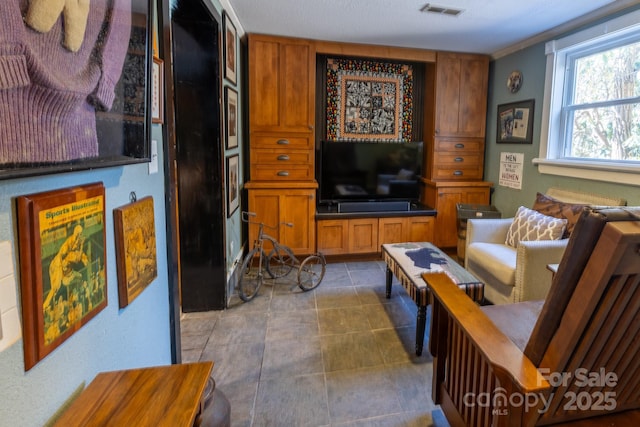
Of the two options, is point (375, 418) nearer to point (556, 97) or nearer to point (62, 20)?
Result: point (62, 20)

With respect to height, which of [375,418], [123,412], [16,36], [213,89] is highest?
[213,89]

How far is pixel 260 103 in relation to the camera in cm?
358

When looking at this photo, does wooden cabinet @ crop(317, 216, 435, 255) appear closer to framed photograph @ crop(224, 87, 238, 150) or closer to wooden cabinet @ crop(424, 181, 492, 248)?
wooden cabinet @ crop(424, 181, 492, 248)

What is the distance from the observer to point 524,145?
142 inches

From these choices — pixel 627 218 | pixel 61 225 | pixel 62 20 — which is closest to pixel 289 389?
pixel 61 225

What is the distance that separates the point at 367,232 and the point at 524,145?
1844 millimetres

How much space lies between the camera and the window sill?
101 inches


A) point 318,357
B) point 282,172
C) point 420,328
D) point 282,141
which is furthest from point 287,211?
point 420,328

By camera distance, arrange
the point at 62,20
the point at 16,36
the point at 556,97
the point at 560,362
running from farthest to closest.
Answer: the point at 556,97, the point at 560,362, the point at 62,20, the point at 16,36

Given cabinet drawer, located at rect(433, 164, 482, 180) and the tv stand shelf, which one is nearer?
the tv stand shelf

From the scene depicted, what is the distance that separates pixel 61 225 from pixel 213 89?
1925mm

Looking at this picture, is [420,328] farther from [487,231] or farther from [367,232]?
[367,232]

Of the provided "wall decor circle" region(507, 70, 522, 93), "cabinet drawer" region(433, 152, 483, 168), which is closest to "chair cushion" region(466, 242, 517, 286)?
"cabinet drawer" region(433, 152, 483, 168)

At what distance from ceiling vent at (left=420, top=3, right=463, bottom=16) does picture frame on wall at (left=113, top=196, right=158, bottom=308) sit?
2.57 meters
